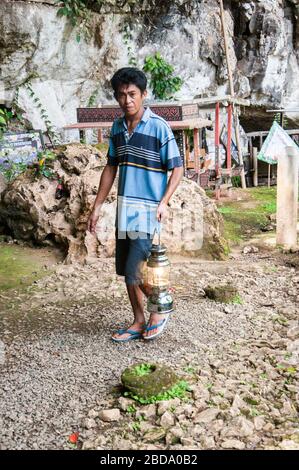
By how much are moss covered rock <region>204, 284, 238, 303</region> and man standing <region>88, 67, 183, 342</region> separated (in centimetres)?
114

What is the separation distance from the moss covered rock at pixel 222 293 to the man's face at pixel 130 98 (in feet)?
6.75

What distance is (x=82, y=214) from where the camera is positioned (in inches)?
264

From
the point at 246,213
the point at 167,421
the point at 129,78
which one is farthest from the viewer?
the point at 246,213

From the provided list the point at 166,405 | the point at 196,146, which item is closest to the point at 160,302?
the point at 166,405

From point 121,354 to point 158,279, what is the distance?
61 cm

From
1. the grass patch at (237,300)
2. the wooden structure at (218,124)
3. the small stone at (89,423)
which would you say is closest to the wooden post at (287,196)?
the grass patch at (237,300)

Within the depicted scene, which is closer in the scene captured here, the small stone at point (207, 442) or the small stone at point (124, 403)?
the small stone at point (207, 442)

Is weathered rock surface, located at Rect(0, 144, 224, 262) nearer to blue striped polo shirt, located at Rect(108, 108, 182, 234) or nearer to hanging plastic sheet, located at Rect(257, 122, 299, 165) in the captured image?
blue striped polo shirt, located at Rect(108, 108, 182, 234)

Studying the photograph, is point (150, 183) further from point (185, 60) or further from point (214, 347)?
point (185, 60)

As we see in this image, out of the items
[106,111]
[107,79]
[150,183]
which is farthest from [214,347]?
[107,79]

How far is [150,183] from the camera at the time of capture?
12.1 feet

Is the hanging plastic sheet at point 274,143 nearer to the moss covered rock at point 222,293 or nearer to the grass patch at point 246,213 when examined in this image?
the grass patch at point 246,213

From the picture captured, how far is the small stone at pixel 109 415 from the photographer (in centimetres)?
293

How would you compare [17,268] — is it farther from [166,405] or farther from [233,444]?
[233,444]
